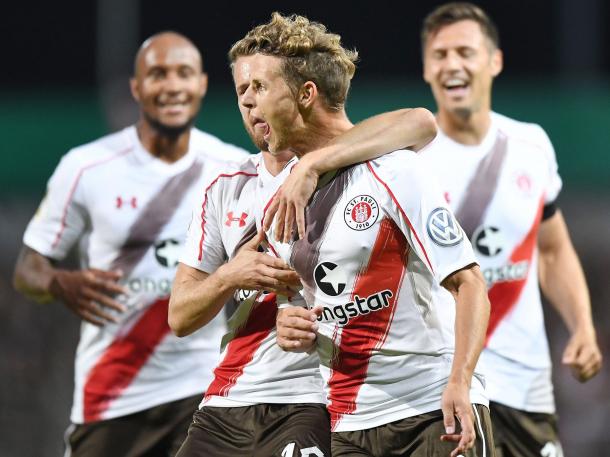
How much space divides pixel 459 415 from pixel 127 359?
8.84ft

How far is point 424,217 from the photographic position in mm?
4008

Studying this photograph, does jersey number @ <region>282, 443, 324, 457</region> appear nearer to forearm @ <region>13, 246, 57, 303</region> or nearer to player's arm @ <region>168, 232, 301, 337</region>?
player's arm @ <region>168, 232, 301, 337</region>

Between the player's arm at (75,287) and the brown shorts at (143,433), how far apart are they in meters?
0.48

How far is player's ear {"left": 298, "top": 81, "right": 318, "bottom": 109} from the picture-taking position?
429 cm

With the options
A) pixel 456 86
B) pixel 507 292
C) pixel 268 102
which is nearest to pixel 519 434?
pixel 507 292

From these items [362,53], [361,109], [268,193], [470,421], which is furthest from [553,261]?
[362,53]

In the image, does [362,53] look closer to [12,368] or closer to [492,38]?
[12,368]

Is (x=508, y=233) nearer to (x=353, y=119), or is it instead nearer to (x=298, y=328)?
(x=298, y=328)

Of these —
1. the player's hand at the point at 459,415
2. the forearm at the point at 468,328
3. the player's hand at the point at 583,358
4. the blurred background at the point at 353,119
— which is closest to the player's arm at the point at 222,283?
the forearm at the point at 468,328

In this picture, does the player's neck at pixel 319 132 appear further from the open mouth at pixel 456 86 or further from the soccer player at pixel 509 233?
the open mouth at pixel 456 86

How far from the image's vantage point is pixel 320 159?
13.7 ft

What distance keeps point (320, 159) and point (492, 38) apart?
241 centimetres

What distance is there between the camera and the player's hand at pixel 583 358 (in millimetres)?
5688

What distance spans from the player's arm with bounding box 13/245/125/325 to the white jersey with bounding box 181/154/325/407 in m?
1.38
